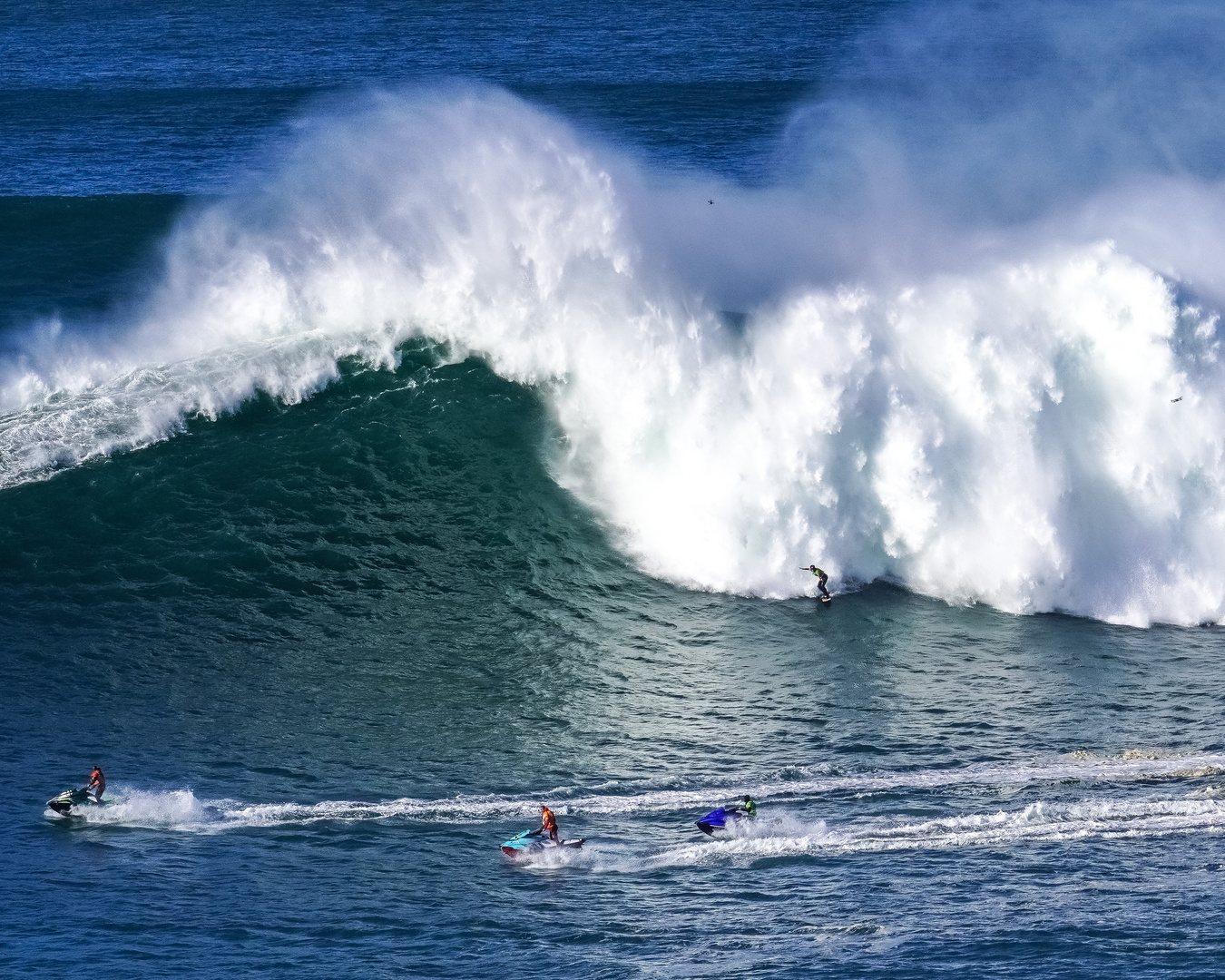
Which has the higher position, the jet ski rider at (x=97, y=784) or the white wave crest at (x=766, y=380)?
the white wave crest at (x=766, y=380)

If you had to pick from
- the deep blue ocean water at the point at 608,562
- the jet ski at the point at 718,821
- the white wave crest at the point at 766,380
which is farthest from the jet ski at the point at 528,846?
the white wave crest at the point at 766,380

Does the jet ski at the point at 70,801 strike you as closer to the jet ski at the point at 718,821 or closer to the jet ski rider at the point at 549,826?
the jet ski rider at the point at 549,826

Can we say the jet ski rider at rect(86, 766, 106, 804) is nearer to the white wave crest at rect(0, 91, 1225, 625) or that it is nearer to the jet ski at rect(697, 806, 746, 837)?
the jet ski at rect(697, 806, 746, 837)

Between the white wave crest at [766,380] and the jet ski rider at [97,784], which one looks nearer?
the jet ski rider at [97,784]

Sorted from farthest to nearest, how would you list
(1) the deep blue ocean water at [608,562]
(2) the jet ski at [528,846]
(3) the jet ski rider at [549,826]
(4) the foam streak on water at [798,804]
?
(4) the foam streak on water at [798,804]
(3) the jet ski rider at [549,826]
(2) the jet ski at [528,846]
(1) the deep blue ocean water at [608,562]

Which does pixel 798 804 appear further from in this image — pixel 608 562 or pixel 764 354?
pixel 764 354

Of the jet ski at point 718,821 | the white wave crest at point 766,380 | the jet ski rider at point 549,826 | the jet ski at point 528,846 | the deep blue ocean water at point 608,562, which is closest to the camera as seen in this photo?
the deep blue ocean water at point 608,562

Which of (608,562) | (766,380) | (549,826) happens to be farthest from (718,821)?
(766,380)
